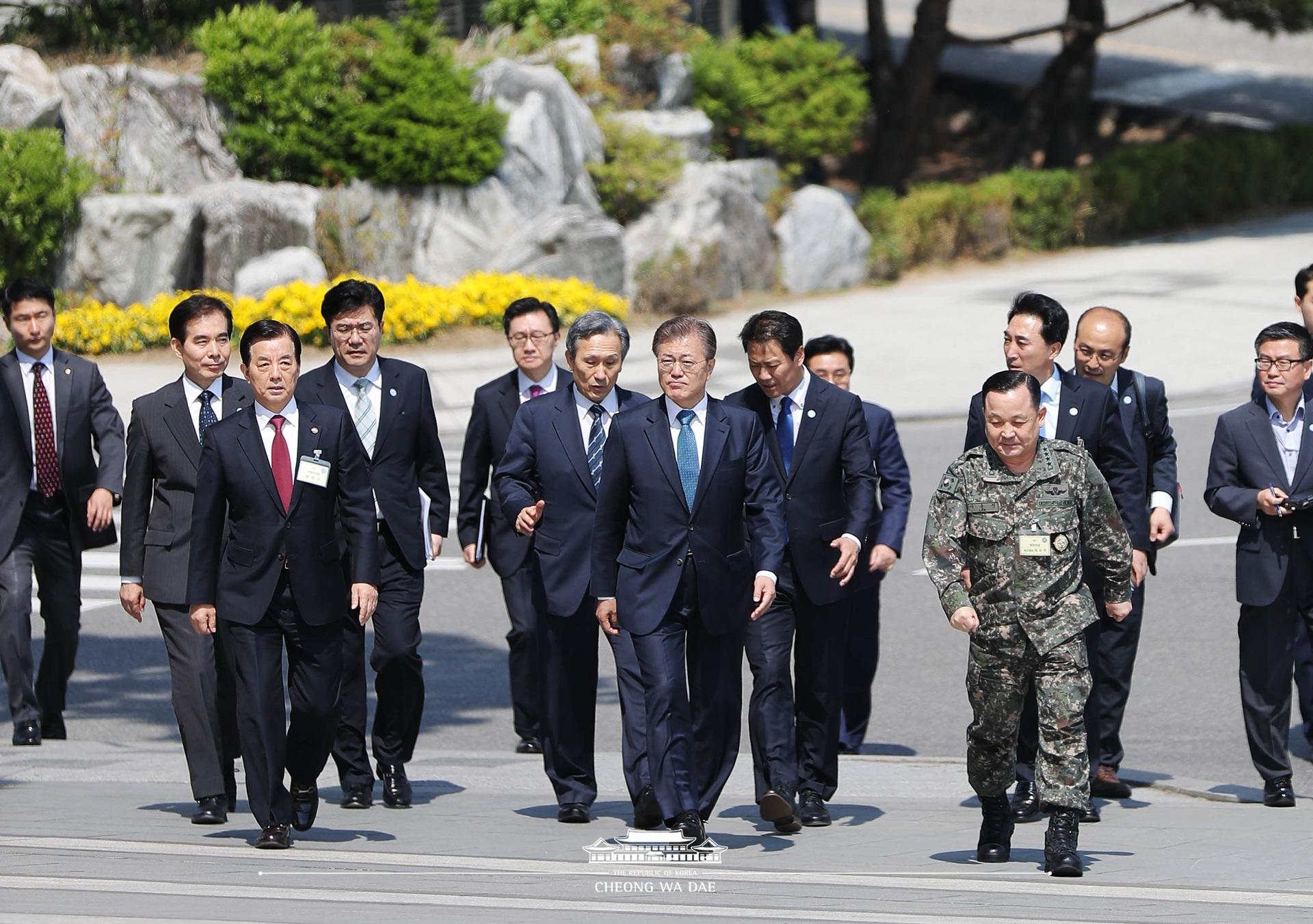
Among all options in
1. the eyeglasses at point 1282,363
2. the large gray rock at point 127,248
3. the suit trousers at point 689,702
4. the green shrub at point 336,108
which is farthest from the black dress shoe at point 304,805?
the green shrub at point 336,108

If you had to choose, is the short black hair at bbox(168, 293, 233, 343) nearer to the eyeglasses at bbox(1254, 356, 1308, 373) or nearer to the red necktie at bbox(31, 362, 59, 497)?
the red necktie at bbox(31, 362, 59, 497)

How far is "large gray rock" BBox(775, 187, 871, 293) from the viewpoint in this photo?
2552 cm

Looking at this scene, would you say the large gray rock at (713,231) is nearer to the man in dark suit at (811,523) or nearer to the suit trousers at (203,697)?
the man in dark suit at (811,523)

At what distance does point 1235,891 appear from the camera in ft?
19.6

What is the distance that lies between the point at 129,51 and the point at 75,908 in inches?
781

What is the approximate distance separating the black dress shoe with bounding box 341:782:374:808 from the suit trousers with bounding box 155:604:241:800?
48 cm

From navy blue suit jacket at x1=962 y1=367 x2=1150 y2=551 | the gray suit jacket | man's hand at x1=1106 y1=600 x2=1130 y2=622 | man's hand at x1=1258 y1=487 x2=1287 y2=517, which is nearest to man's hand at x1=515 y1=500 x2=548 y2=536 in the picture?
the gray suit jacket

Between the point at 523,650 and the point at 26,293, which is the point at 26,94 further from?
the point at 523,650

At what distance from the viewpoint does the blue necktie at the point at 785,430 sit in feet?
25.2

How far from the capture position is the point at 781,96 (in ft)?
90.3

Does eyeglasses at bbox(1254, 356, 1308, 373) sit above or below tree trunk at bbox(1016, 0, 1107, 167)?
below

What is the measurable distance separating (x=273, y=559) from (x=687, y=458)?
152cm

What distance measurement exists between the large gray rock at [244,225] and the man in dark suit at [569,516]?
14.6 meters

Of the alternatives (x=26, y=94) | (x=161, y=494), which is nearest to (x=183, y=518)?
(x=161, y=494)
